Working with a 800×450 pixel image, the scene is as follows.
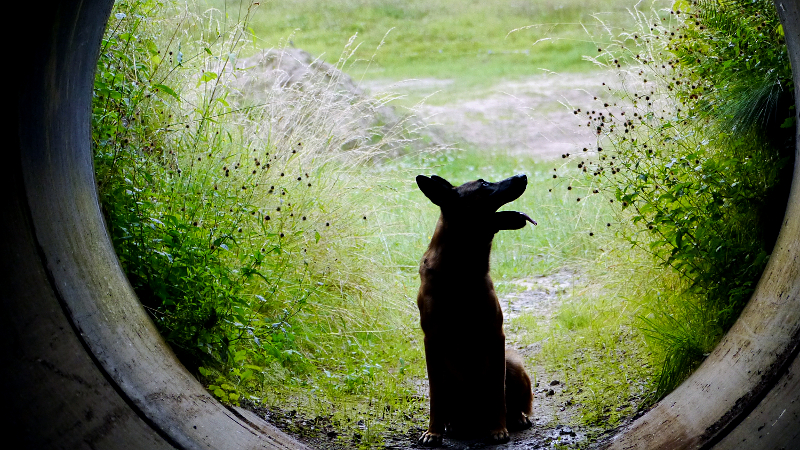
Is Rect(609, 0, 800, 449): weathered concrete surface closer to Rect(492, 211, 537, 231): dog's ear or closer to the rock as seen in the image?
the rock

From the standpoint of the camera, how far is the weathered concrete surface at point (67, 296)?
290cm

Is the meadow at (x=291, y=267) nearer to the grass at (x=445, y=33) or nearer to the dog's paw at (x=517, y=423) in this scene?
the dog's paw at (x=517, y=423)

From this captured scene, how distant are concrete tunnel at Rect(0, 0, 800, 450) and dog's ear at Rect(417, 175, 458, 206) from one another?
5.24 feet

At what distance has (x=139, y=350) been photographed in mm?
3736

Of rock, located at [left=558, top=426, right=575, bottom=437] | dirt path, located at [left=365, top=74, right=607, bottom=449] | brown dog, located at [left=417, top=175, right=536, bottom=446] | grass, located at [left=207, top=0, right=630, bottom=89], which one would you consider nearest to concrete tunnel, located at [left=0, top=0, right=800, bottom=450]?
rock, located at [left=558, top=426, right=575, bottom=437]

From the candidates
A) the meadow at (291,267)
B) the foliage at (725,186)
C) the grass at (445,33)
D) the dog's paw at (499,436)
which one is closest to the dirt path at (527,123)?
the meadow at (291,267)

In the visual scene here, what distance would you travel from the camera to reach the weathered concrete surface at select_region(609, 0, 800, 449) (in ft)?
10.4

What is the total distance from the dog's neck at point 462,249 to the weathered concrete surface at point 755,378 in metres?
1.28

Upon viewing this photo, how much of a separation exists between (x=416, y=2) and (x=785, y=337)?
21951mm

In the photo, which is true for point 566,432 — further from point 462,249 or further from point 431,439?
point 462,249

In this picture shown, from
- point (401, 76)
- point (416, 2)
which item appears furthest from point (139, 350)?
point (416, 2)

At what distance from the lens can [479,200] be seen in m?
4.27

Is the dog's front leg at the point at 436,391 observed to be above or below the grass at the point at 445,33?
below

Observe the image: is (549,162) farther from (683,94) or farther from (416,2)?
(416,2)
